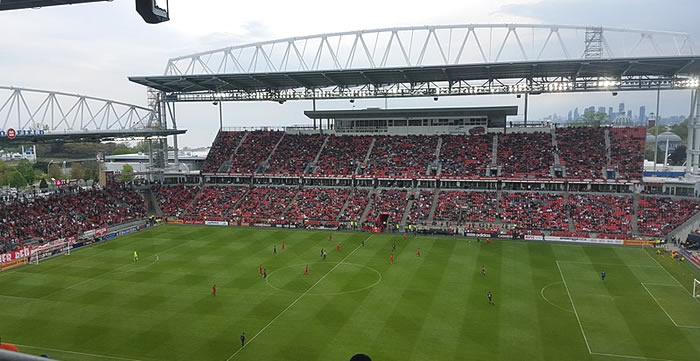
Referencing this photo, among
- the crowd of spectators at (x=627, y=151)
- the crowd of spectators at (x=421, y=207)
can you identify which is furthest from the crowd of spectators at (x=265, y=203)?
the crowd of spectators at (x=627, y=151)

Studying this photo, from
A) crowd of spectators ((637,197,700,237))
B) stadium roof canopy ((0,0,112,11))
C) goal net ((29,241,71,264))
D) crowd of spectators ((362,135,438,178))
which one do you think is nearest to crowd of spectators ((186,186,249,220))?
goal net ((29,241,71,264))

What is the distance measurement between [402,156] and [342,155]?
29.7 ft

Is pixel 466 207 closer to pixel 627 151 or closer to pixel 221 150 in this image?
pixel 627 151

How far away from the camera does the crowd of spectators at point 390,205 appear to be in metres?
54.7

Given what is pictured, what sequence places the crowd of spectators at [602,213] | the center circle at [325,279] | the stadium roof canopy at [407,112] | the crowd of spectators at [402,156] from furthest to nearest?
the stadium roof canopy at [407,112] < the crowd of spectators at [402,156] < the crowd of spectators at [602,213] < the center circle at [325,279]

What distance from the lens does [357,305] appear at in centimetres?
2920

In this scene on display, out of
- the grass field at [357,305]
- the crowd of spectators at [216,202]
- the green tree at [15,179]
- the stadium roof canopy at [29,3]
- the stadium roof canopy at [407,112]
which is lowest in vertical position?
the grass field at [357,305]

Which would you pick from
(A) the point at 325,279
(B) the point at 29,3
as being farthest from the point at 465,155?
(B) the point at 29,3

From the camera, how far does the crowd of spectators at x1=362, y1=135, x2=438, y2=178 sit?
204ft

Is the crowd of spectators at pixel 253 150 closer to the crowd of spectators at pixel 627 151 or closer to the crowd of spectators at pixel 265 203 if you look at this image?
the crowd of spectators at pixel 265 203

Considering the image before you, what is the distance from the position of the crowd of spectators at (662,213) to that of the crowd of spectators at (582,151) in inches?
263

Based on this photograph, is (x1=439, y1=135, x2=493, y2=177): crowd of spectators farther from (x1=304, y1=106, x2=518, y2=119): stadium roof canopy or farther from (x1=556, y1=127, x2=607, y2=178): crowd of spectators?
(x1=556, y1=127, x2=607, y2=178): crowd of spectators

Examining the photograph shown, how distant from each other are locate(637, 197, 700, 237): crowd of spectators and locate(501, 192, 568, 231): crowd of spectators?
302 inches

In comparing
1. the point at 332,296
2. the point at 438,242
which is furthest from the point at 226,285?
the point at 438,242
